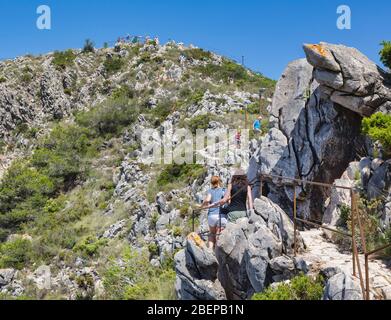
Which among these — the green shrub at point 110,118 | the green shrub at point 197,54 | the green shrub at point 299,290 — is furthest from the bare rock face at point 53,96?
the green shrub at point 299,290

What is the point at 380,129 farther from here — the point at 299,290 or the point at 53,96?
the point at 53,96

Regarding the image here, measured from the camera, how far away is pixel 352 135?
1059 cm

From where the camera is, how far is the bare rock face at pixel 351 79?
32.7ft

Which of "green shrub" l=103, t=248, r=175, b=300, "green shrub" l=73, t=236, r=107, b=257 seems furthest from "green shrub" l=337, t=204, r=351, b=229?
"green shrub" l=73, t=236, r=107, b=257

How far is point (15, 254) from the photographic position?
65.6 ft

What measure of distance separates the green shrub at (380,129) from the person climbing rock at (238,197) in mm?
Answer: 2858

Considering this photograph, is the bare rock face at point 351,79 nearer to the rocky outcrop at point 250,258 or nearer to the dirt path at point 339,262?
the dirt path at point 339,262

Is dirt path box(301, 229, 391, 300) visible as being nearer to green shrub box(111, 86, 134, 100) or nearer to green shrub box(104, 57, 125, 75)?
green shrub box(111, 86, 134, 100)

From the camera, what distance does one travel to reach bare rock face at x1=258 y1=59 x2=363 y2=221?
34.5 ft

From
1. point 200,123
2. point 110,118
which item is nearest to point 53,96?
point 110,118
